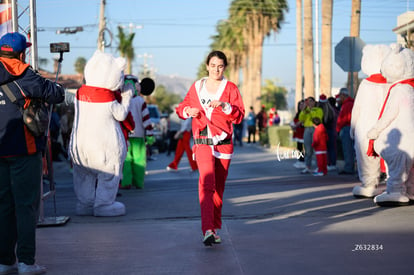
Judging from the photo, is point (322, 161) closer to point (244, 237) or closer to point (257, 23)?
point (244, 237)

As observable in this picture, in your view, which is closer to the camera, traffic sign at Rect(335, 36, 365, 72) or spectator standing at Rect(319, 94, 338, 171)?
spectator standing at Rect(319, 94, 338, 171)

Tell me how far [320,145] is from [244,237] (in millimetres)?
8477

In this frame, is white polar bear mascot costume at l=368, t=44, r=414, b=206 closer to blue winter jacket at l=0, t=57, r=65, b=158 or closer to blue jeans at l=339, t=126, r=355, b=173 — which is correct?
blue winter jacket at l=0, t=57, r=65, b=158

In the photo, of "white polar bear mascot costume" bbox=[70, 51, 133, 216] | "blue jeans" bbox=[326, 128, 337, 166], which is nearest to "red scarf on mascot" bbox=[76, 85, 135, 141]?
"white polar bear mascot costume" bbox=[70, 51, 133, 216]

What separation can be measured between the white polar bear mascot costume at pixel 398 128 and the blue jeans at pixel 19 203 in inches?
204

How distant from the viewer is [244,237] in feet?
24.3

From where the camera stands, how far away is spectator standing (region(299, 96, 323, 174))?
16.0 metres

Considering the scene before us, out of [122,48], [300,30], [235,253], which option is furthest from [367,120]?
[122,48]

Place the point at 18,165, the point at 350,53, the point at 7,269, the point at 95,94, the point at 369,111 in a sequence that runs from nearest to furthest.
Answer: the point at 18,165
the point at 7,269
the point at 95,94
the point at 369,111
the point at 350,53

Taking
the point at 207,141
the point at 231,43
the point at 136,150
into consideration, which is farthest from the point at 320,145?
the point at 231,43

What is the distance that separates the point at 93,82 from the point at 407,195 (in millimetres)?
4481

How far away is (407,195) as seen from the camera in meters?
9.70

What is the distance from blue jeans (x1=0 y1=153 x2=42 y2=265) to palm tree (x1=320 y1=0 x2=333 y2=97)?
73.3 ft

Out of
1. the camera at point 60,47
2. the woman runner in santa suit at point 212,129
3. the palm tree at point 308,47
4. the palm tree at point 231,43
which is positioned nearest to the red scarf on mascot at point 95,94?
the camera at point 60,47
